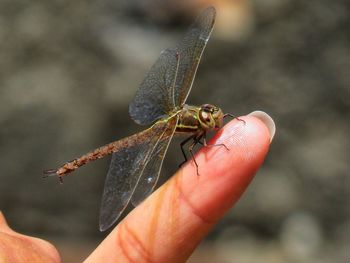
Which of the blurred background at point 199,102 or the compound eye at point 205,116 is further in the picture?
the blurred background at point 199,102

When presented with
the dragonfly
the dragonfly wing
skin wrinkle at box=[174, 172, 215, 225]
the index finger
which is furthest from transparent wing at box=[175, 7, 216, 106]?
skin wrinkle at box=[174, 172, 215, 225]

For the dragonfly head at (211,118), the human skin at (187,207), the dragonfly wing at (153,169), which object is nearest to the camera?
the human skin at (187,207)

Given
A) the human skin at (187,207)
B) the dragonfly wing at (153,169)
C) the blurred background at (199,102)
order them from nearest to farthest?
1. the human skin at (187,207)
2. the dragonfly wing at (153,169)
3. the blurred background at (199,102)

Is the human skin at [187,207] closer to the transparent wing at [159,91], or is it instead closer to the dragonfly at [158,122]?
the dragonfly at [158,122]

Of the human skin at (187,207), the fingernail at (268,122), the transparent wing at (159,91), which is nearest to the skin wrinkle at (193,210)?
the human skin at (187,207)

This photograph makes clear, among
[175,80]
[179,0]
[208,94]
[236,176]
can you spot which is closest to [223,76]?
[208,94]

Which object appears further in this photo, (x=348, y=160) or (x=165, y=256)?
(x=348, y=160)

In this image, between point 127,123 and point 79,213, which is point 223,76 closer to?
point 127,123

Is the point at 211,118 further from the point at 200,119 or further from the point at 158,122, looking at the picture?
the point at 158,122
